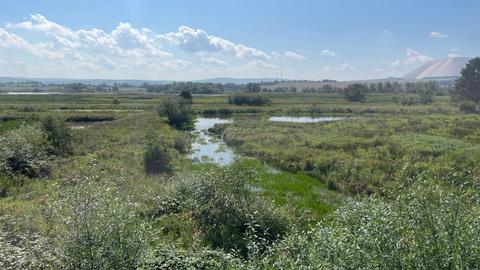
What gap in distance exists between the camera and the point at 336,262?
27.6ft

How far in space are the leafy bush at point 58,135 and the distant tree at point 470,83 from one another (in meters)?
103

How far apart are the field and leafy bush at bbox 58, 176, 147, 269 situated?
33mm

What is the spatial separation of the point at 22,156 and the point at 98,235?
18837 millimetres

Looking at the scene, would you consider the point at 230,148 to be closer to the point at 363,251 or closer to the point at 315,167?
the point at 315,167

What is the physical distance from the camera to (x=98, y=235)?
1022cm

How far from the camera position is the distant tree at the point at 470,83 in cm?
9843

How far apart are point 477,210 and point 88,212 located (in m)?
10.4

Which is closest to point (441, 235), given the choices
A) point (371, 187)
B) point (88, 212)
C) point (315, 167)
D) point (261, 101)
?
point (88, 212)

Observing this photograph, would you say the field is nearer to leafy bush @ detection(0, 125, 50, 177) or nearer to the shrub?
the shrub

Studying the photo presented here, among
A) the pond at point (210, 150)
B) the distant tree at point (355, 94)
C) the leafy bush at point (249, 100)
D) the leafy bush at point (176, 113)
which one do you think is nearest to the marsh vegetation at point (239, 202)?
the pond at point (210, 150)

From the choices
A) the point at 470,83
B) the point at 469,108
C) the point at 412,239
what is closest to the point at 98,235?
the point at 412,239

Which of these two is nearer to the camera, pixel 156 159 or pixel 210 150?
pixel 156 159

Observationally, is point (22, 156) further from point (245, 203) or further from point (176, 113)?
point (176, 113)

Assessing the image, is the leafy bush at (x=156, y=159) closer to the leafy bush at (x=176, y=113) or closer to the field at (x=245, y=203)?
the field at (x=245, y=203)
